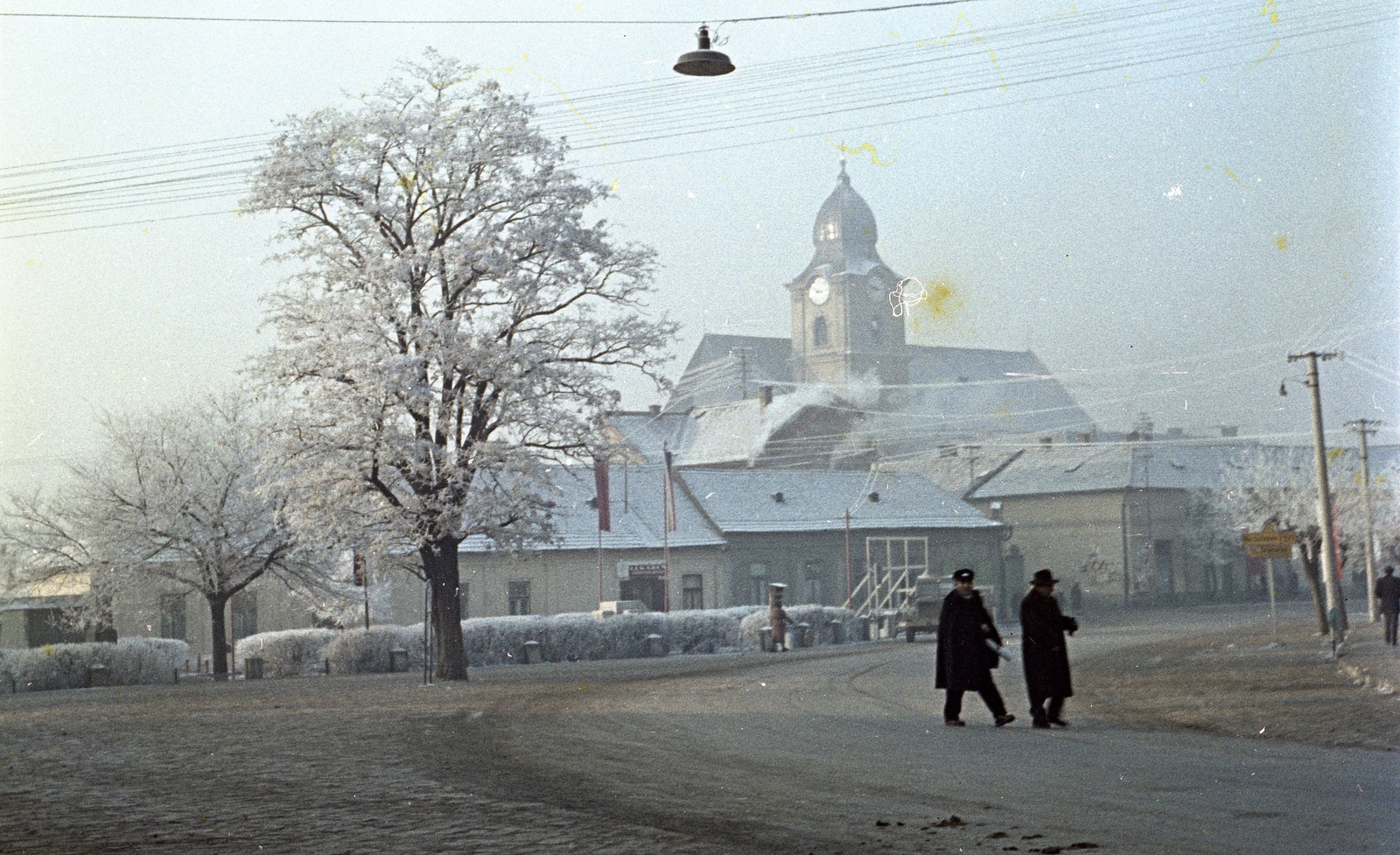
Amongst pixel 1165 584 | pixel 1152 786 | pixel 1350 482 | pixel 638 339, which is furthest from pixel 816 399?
pixel 1152 786

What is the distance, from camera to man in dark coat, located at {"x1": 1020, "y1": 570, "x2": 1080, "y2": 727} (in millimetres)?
14859

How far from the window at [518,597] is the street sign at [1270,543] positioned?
94.4 feet

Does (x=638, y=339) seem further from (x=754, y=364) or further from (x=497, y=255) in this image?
(x=754, y=364)

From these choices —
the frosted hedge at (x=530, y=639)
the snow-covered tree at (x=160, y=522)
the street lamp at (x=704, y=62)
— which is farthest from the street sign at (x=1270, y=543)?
the snow-covered tree at (x=160, y=522)

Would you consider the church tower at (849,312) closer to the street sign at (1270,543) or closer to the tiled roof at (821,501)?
the tiled roof at (821,501)

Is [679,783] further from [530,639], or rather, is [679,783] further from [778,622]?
[778,622]

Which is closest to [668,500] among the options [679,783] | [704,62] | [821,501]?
[821,501]

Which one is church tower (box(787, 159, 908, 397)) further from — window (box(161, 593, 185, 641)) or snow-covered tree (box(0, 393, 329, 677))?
snow-covered tree (box(0, 393, 329, 677))

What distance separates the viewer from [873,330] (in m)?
102

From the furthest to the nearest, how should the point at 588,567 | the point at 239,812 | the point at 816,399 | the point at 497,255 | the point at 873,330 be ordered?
the point at 873,330 → the point at 816,399 → the point at 588,567 → the point at 497,255 → the point at 239,812

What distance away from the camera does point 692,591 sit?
5731 cm

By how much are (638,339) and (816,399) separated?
5320 cm

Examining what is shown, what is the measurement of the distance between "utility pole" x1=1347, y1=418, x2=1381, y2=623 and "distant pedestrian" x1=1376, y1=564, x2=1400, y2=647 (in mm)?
4553

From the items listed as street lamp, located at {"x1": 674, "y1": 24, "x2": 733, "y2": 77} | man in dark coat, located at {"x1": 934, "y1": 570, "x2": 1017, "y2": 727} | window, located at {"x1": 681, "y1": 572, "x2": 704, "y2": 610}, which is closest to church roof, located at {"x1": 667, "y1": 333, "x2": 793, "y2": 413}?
window, located at {"x1": 681, "y1": 572, "x2": 704, "y2": 610}
